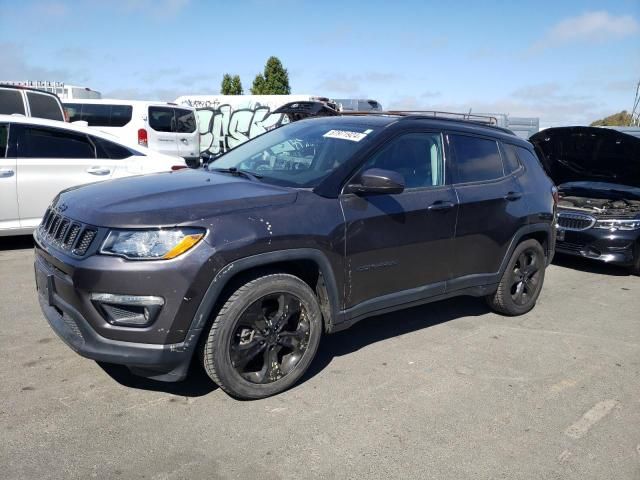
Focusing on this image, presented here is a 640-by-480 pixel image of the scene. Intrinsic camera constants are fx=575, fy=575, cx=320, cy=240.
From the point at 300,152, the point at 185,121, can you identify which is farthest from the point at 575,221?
the point at 185,121

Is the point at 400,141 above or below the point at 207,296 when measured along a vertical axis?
above

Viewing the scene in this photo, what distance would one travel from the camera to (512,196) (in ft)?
15.8

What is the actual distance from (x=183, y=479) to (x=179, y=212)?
132 cm

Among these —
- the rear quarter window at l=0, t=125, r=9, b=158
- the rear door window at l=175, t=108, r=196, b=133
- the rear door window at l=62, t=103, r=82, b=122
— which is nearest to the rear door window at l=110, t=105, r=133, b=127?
the rear door window at l=62, t=103, r=82, b=122

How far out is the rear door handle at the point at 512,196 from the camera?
4758 mm

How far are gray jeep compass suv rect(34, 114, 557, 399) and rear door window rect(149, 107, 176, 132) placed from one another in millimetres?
10699

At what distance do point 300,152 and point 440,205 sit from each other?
1.08m

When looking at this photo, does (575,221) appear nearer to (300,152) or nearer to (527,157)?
(527,157)

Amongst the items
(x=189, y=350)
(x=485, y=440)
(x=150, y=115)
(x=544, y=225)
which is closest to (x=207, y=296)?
(x=189, y=350)

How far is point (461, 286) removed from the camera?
4488 mm

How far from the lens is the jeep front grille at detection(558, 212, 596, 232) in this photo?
23.6 ft

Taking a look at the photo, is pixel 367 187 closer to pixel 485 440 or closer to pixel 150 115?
pixel 485 440

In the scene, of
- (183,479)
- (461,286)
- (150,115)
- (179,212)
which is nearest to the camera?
(183,479)

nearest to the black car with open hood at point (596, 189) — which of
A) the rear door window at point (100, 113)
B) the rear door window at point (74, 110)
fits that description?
the rear door window at point (100, 113)
